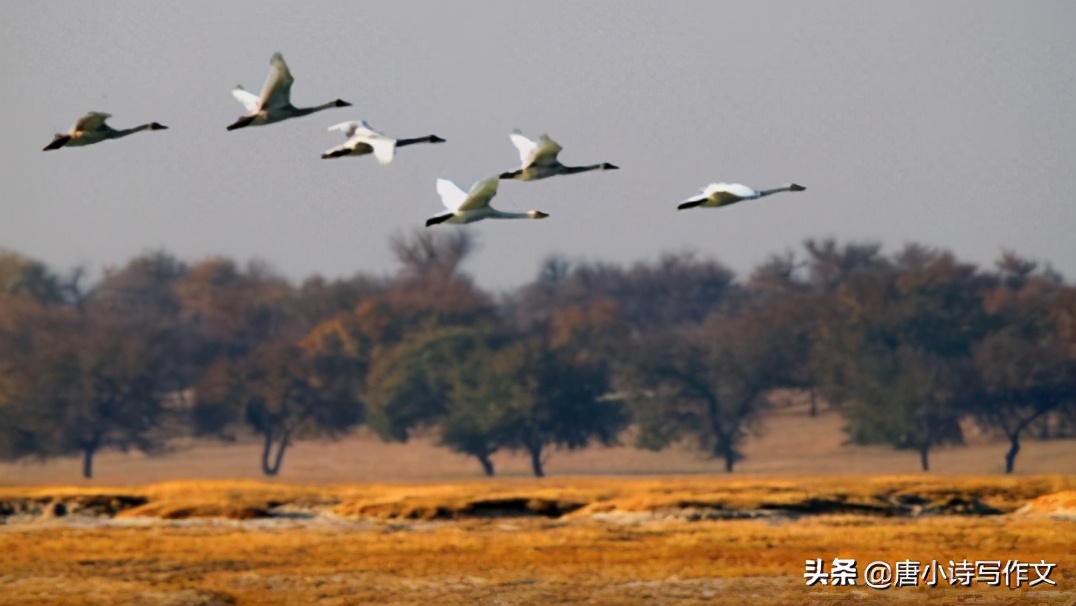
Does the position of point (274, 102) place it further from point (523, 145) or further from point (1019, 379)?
point (1019, 379)

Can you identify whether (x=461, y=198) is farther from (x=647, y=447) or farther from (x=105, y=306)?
(x=105, y=306)

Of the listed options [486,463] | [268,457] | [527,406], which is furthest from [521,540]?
[268,457]

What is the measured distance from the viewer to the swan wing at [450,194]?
31.2 m

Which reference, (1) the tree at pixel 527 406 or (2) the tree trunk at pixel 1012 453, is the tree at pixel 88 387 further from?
(2) the tree trunk at pixel 1012 453

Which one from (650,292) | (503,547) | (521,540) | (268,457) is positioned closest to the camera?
(503,547)

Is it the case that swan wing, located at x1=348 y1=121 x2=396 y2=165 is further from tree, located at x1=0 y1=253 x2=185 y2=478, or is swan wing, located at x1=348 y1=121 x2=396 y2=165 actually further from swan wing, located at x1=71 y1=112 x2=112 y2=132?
tree, located at x1=0 y1=253 x2=185 y2=478

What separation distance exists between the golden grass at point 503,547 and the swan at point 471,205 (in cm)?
648

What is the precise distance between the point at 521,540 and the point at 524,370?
4841cm

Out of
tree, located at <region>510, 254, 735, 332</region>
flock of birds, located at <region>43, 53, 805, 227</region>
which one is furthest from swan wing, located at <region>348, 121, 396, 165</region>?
tree, located at <region>510, 254, 735, 332</region>

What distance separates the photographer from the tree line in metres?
89.3

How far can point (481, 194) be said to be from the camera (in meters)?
30.2

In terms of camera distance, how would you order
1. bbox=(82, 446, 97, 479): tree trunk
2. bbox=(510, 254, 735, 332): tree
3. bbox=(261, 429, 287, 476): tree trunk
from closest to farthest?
bbox=(82, 446, 97, 479): tree trunk
bbox=(261, 429, 287, 476): tree trunk
bbox=(510, 254, 735, 332): tree

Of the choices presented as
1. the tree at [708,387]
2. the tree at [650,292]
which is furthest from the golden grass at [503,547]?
A: the tree at [650,292]

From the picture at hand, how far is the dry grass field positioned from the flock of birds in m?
6.62
